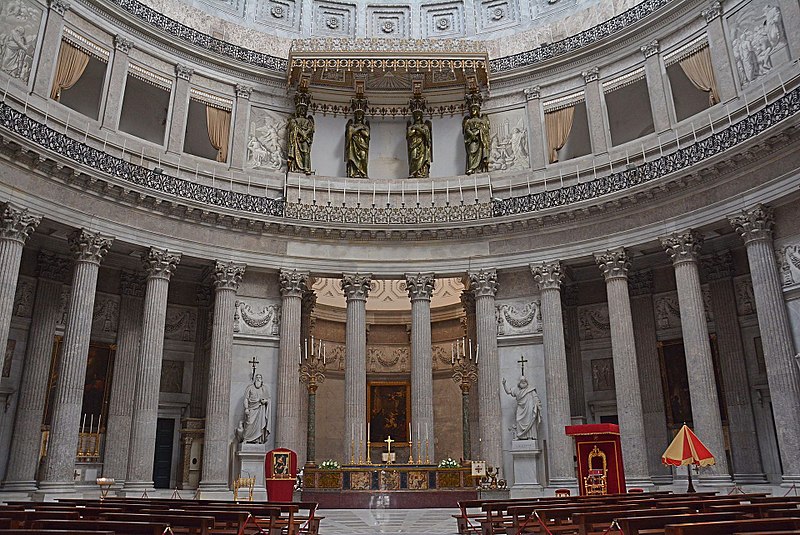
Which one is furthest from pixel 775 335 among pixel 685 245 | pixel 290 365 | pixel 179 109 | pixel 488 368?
pixel 179 109

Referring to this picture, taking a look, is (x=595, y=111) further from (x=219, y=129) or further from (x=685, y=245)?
(x=219, y=129)

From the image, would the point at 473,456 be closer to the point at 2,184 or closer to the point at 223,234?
the point at 223,234

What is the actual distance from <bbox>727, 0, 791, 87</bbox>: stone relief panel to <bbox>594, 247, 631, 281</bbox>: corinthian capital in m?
Result: 6.63

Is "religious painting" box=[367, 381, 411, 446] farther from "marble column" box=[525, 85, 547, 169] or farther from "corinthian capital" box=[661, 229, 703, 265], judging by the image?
"corinthian capital" box=[661, 229, 703, 265]

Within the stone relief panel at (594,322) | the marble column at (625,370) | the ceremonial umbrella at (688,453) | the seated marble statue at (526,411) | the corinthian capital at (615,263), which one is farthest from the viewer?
the stone relief panel at (594,322)

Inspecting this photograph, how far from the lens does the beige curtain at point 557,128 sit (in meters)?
26.0

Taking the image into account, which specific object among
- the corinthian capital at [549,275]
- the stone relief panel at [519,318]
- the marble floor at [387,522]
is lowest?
the marble floor at [387,522]

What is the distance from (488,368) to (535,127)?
32.7 ft

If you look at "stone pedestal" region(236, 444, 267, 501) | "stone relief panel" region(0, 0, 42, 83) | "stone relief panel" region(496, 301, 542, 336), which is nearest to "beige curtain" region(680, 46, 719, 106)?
"stone relief panel" region(496, 301, 542, 336)

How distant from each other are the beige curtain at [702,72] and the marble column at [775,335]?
552cm

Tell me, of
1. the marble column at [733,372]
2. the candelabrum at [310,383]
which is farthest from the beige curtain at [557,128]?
the candelabrum at [310,383]

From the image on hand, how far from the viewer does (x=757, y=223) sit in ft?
62.4

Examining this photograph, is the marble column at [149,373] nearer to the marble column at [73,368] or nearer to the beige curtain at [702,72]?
the marble column at [73,368]

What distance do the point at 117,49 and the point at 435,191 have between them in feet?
42.4
